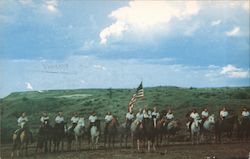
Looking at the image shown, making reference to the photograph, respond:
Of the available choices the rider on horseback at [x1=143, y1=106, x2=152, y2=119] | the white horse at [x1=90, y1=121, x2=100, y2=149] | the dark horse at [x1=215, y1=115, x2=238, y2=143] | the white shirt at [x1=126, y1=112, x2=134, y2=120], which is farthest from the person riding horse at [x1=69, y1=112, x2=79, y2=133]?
the dark horse at [x1=215, y1=115, x2=238, y2=143]

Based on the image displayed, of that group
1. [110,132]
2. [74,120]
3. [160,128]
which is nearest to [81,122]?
[74,120]

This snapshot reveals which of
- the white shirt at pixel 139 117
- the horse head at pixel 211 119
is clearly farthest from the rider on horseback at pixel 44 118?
the horse head at pixel 211 119

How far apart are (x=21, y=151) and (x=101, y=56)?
8.83ft

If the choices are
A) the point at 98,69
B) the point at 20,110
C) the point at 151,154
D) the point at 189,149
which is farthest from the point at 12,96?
the point at 189,149

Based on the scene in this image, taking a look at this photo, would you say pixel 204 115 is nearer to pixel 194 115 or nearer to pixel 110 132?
pixel 194 115

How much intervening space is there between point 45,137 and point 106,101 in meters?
1.54

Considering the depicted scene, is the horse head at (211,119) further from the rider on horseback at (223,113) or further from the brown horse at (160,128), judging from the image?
the brown horse at (160,128)

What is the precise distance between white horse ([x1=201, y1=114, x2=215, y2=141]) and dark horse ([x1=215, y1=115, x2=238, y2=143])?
12 centimetres

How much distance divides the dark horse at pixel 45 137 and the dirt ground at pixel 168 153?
0.14 meters

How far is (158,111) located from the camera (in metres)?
9.86

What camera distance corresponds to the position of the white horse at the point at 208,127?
10391mm

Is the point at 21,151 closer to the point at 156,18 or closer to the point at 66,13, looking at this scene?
the point at 66,13

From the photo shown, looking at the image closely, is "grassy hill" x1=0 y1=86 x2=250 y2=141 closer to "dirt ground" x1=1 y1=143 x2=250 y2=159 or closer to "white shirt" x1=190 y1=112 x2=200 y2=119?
"white shirt" x1=190 y1=112 x2=200 y2=119

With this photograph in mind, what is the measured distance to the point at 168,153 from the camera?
31.5 feet
